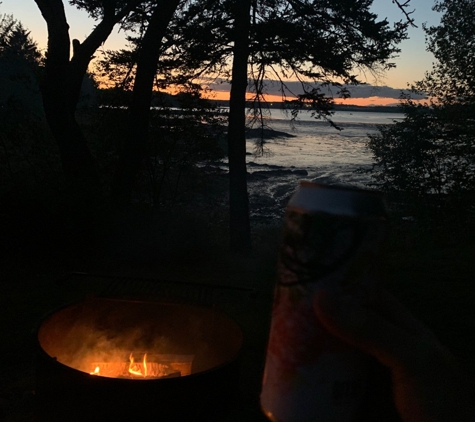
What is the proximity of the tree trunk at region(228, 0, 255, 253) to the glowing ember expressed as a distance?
852cm

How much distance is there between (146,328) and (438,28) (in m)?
12.5

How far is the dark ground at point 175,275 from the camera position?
12.4 feet

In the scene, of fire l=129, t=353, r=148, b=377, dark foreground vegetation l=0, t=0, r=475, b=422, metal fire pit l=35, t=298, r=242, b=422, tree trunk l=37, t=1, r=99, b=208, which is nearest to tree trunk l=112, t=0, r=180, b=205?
dark foreground vegetation l=0, t=0, r=475, b=422

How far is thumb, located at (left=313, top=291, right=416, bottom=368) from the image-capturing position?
Answer: 87 centimetres

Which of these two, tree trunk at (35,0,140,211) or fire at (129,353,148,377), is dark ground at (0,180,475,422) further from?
tree trunk at (35,0,140,211)

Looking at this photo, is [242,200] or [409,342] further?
[242,200]

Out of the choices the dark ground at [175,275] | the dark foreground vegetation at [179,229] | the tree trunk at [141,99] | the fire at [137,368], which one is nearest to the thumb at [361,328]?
the dark foreground vegetation at [179,229]

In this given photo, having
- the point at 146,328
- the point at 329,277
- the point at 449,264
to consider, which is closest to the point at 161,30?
the point at 449,264

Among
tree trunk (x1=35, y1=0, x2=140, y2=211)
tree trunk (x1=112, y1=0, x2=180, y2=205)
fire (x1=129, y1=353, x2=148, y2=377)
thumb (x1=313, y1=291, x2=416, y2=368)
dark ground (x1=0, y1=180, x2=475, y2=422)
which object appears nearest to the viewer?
A: thumb (x1=313, y1=291, x2=416, y2=368)

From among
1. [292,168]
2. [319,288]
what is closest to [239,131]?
[319,288]

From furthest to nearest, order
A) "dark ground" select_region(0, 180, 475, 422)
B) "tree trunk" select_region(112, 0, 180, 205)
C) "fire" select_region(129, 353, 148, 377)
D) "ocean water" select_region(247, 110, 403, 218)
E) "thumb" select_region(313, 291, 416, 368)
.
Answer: "ocean water" select_region(247, 110, 403, 218), "tree trunk" select_region(112, 0, 180, 205), "dark ground" select_region(0, 180, 475, 422), "fire" select_region(129, 353, 148, 377), "thumb" select_region(313, 291, 416, 368)

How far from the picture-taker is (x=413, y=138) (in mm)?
12516

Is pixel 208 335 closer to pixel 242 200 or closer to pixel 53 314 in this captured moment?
pixel 53 314

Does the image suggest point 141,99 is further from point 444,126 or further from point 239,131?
point 444,126
